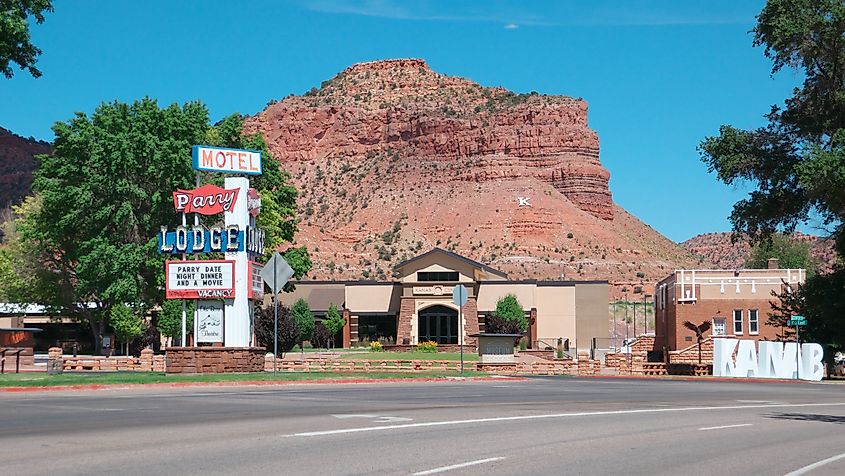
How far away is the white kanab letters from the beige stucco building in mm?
31802

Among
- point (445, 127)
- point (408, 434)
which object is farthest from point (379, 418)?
point (445, 127)

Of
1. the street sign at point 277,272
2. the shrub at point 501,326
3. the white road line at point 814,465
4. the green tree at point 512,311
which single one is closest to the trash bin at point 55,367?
the street sign at point 277,272

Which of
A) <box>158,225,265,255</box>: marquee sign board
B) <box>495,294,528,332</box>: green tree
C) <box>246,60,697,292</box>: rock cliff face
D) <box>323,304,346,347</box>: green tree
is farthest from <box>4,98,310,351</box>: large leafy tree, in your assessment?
<box>246,60,697,292</box>: rock cliff face

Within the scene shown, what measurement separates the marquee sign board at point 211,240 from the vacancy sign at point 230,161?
2350 mm

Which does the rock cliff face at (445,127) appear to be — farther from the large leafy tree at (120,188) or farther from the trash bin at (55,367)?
the trash bin at (55,367)

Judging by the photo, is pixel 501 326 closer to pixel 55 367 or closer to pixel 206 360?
pixel 55 367

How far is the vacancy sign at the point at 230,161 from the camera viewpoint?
38469mm

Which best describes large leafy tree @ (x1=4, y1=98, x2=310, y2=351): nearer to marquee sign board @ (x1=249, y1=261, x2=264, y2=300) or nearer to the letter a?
marquee sign board @ (x1=249, y1=261, x2=264, y2=300)

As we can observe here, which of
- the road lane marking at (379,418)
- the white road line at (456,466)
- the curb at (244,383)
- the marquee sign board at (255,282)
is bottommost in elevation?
the curb at (244,383)

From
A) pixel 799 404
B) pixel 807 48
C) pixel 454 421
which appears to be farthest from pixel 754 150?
pixel 454 421

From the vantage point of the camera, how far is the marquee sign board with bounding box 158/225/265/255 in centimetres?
3712

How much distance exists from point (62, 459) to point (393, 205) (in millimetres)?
135660

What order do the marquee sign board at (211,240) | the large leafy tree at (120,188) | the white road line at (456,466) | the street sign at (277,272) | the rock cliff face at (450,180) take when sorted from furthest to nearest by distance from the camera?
the rock cliff face at (450,180) < the large leafy tree at (120,188) < the marquee sign board at (211,240) < the street sign at (277,272) < the white road line at (456,466)

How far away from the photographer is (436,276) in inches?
3031
